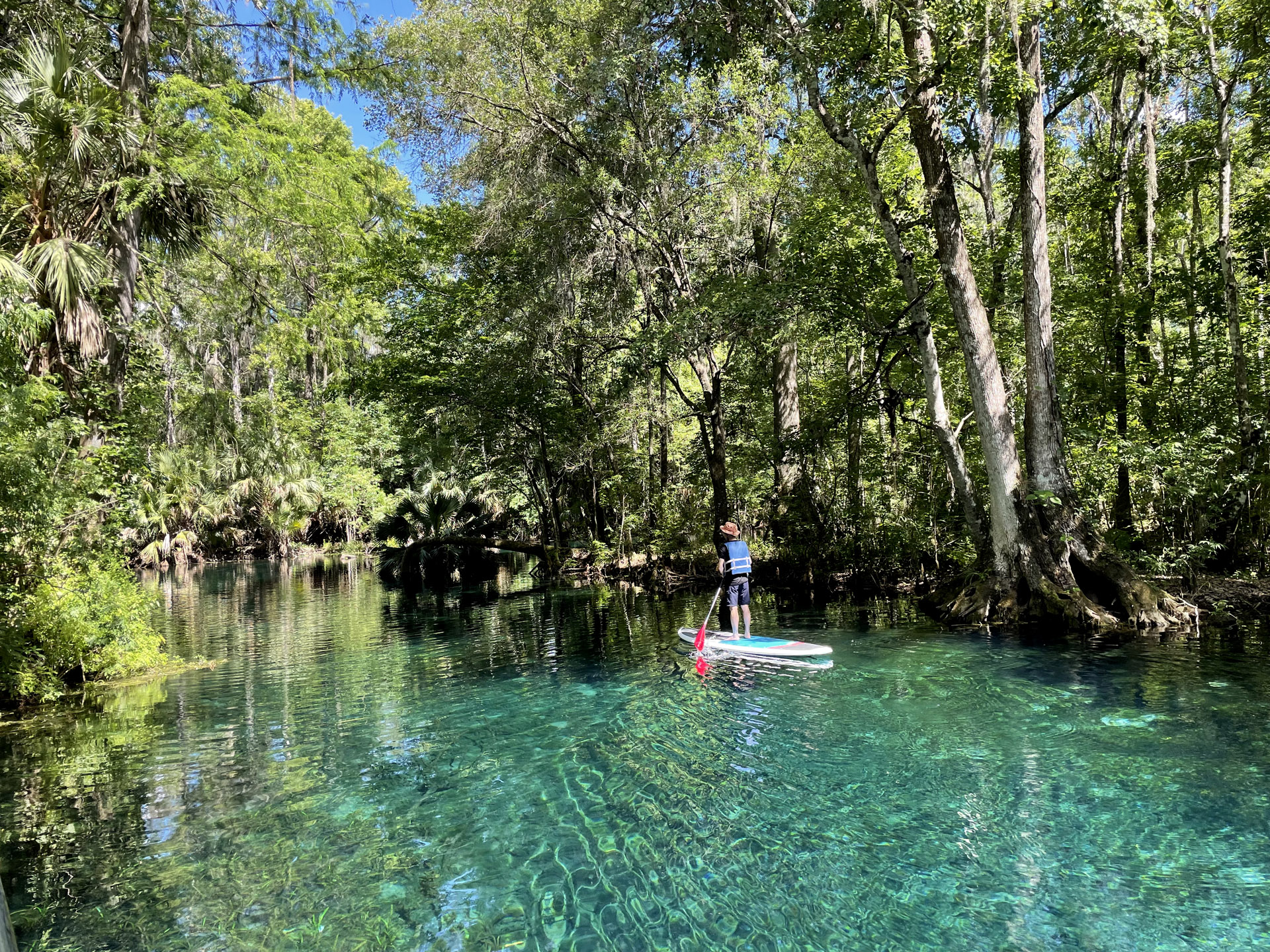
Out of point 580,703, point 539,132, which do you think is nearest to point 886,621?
point 580,703

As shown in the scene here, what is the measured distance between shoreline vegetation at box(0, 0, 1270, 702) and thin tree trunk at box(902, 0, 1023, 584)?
0.06 metres

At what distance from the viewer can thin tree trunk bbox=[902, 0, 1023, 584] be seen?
1205 centimetres

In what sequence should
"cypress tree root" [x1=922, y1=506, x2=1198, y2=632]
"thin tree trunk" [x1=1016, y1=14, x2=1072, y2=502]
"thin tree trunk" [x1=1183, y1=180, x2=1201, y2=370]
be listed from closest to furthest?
"cypress tree root" [x1=922, y1=506, x2=1198, y2=632], "thin tree trunk" [x1=1016, y1=14, x2=1072, y2=502], "thin tree trunk" [x1=1183, y1=180, x2=1201, y2=370]

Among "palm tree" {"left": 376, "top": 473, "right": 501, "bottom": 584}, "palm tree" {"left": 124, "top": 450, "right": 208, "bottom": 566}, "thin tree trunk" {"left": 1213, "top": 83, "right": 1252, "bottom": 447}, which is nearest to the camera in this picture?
"thin tree trunk" {"left": 1213, "top": 83, "right": 1252, "bottom": 447}

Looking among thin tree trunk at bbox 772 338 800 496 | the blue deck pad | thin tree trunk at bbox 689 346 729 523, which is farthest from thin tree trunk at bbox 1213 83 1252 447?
thin tree trunk at bbox 689 346 729 523

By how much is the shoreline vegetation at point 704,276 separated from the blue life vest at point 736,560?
13.6 ft

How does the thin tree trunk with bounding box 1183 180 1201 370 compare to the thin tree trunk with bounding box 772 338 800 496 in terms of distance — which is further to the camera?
the thin tree trunk with bounding box 772 338 800 496

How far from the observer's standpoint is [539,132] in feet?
58.7

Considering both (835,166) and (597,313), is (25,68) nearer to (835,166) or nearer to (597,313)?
(597,313)

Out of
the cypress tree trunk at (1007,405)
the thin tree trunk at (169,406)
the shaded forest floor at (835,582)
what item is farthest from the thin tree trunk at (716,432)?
the thin tree trunk at (169,406)

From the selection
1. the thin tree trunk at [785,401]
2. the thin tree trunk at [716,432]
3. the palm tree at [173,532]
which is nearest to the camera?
the thin tree trunk at [716,432]

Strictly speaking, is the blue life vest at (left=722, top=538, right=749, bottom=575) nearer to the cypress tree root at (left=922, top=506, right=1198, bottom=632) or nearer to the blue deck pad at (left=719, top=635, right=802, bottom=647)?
the blue deck pad at (left=719, top=635, right=802, bottom=647)

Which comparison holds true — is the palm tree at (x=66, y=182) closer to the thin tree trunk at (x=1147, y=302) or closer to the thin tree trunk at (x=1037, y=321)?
the thin tree trunk at (x=1037, y=321)

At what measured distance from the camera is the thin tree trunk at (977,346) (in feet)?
39.5
